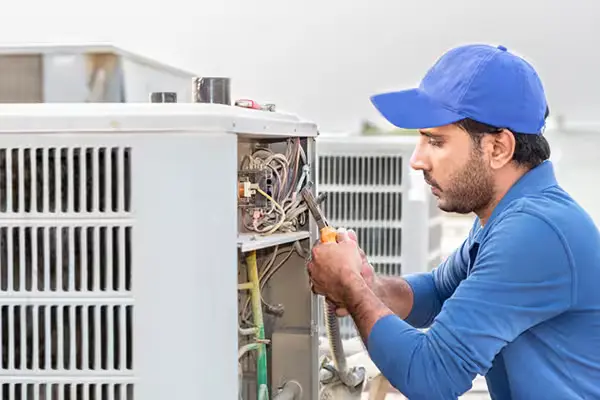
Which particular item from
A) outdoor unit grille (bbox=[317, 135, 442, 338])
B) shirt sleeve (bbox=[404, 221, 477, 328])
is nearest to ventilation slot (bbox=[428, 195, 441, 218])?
outdoor unit grille (bbox=[317, 135, 442, 338])

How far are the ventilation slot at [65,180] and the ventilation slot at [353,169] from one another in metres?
1.66

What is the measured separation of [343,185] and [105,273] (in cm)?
167

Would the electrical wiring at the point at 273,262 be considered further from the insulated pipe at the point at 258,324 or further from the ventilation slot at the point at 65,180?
the ventilation slot at the point at 65,180

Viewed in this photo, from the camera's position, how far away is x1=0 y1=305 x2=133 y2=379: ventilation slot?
2.78ft

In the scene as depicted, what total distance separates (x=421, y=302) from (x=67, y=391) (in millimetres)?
675

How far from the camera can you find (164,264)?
0.85 meters

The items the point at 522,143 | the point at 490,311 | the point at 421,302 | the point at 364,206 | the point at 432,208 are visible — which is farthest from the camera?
the point at 432,208

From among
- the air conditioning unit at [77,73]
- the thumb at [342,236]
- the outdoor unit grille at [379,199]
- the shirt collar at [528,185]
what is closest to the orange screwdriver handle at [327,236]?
the thumb at [342,236]

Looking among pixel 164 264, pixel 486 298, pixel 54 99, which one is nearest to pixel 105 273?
pixel 164 264

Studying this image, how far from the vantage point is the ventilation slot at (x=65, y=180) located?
840 millimetres

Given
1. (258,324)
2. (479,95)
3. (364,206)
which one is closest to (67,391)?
(258,324)

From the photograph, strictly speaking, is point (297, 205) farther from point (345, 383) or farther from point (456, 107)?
point (345, 383)

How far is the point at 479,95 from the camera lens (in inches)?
42.5

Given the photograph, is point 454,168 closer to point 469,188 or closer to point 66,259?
point 469,188
